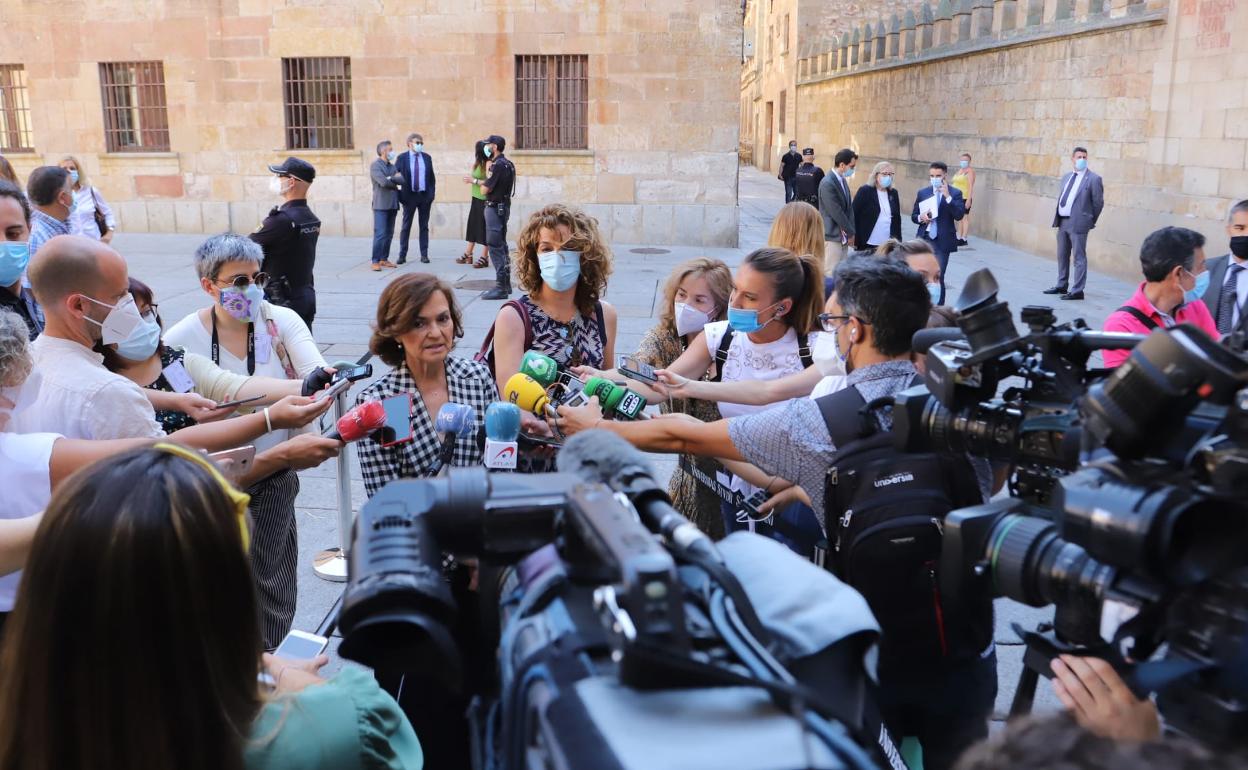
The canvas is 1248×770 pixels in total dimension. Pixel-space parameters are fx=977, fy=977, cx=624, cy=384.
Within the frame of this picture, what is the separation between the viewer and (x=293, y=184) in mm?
7891

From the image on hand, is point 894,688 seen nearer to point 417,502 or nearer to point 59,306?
point 417,502

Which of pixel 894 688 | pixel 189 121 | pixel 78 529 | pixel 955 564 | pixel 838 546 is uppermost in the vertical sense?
pixel 189 121

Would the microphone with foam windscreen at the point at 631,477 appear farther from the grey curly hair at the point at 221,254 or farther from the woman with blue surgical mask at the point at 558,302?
the grey curly hair at the point at 221,254

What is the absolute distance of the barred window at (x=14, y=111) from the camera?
18.3 metres

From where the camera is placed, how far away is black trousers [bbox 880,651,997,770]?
241 centimetres

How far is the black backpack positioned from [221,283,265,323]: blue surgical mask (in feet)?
9.32

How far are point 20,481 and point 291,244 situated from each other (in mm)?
5469

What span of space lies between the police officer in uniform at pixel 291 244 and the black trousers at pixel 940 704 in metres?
6.13

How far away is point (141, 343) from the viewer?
11.0 feet

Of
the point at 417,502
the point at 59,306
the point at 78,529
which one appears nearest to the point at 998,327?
the point at 417,502

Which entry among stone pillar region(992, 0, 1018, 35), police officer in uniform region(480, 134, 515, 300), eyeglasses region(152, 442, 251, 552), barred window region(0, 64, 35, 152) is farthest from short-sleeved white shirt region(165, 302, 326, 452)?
stone pillar region(992, 0, 1018, 35)

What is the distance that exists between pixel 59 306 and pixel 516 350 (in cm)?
165

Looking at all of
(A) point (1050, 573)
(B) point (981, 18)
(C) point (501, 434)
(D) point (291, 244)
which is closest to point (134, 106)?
(D) point (291, 244)

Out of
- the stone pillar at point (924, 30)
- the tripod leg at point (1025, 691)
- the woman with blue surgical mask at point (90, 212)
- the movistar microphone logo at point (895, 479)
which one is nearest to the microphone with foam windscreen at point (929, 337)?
the movistar microphone logo at point (895, 479)
